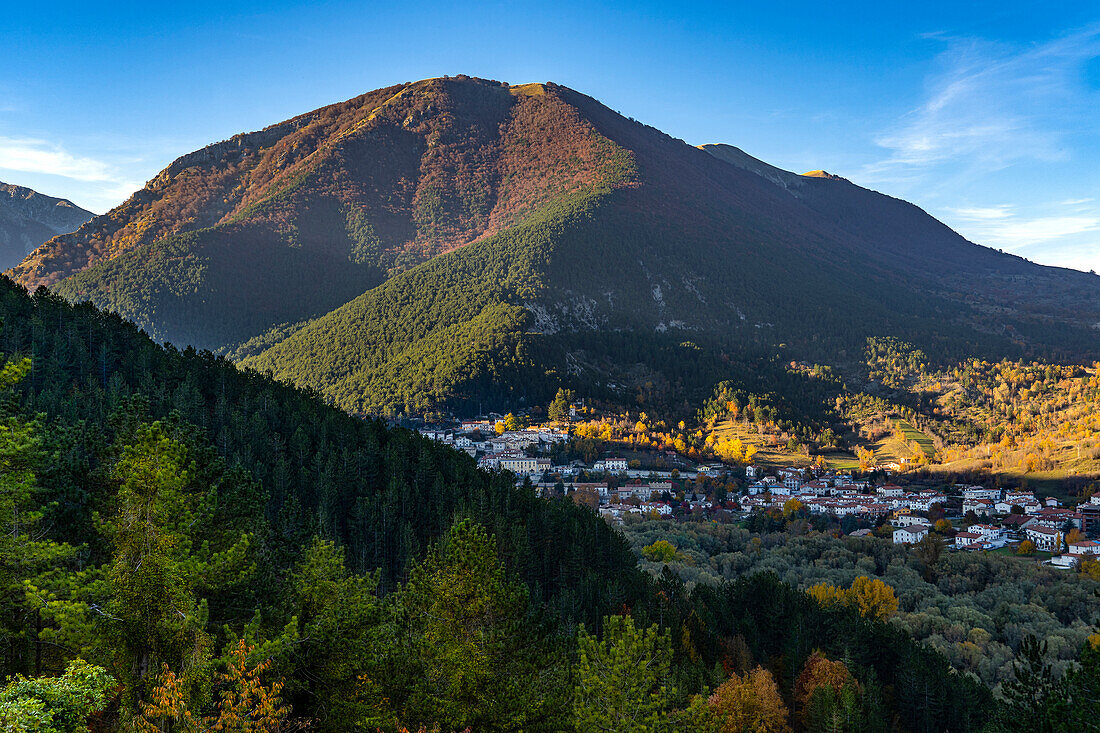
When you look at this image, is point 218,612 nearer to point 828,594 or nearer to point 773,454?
point 828,594

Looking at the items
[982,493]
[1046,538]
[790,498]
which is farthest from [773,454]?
[1046,538]

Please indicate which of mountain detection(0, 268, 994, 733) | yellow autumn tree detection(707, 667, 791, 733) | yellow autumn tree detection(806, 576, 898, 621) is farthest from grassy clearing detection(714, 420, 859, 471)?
mountain detection(0, 268, 994, 733)

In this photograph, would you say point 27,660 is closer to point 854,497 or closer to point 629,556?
point 629,556

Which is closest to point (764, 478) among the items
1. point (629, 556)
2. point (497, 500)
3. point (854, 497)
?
point (854, 497)

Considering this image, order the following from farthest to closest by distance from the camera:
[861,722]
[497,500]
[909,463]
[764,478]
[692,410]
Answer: [692,410] → [909,463] → [764,478] → [497,500] → [861,722]

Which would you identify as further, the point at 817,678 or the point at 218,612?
the point at 817,678

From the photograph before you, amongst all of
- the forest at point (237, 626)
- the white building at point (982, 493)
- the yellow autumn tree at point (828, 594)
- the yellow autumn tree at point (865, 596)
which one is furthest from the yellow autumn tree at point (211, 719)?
the white building at point (982, 493)

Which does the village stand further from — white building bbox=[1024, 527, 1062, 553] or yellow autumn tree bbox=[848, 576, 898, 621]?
yellow autumn tree bbox=[848, 576, 898, 621]
